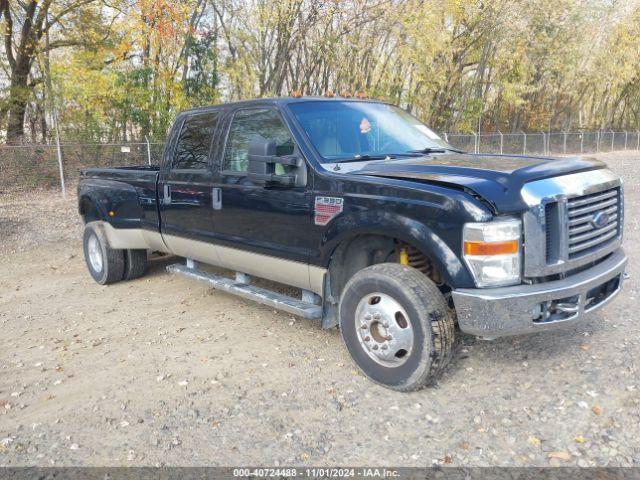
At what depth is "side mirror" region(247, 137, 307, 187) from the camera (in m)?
4.14

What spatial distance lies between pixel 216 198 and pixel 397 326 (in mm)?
2210

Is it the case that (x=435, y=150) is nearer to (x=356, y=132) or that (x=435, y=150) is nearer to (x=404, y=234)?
(x=356, y=132)

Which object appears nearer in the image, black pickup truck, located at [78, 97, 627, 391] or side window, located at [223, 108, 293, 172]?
black pickup truck, located at [78, 97, 627, 391]

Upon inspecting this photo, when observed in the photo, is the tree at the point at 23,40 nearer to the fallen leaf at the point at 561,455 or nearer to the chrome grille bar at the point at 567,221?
the chrome grille bar at the point at 567,221

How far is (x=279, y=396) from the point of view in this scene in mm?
3787

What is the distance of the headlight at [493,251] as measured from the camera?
3.27 meters

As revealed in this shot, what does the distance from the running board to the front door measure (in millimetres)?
148

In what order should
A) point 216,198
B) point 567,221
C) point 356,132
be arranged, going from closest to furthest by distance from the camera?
1. point 567,221
2. point 356,132
3. point 216,198

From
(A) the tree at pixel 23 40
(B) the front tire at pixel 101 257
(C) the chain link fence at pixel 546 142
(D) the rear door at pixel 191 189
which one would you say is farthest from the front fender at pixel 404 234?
(C) the chain link fence at pixel 546 142

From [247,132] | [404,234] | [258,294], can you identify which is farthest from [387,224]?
[247,132]

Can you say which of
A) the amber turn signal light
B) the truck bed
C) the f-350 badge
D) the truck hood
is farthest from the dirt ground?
the truck bed

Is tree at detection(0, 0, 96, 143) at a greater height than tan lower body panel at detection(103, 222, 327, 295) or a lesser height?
greater

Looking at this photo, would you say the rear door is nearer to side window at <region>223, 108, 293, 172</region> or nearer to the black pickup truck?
the black pickup truck

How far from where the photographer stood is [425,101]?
24.2 m
